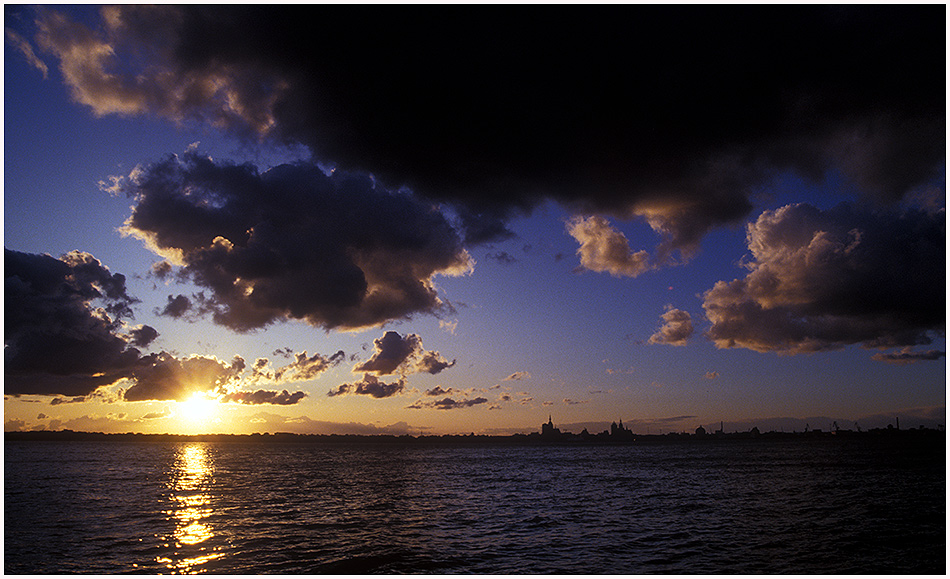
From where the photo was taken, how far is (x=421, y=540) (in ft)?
106

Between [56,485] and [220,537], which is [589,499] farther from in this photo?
[56,485]

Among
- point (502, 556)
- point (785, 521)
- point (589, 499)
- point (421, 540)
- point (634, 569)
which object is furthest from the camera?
point (589, 499)

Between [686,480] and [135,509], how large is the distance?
67.7m

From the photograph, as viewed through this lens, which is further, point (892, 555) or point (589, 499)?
point (589, 499)

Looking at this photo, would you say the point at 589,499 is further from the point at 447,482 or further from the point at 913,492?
the point at 913,492

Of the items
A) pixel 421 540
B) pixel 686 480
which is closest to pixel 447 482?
pixel 686 480

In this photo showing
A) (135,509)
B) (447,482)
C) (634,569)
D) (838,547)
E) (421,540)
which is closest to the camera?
(634,569)

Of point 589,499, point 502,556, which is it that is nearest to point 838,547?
point 502,556

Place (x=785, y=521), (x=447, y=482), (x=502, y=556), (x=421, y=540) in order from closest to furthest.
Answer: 1. (x=502, y=556)
2. (x=421, y=540)
3. (x=785, y=521)
4. (x=447, y=482)

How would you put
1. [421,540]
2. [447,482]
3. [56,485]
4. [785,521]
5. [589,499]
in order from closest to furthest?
[421,540], [785,521], [589,499], [56,485], [447,482]

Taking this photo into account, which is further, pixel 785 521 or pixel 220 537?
pixel 785 521

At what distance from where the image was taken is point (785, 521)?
124ft

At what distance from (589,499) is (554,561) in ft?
87.9

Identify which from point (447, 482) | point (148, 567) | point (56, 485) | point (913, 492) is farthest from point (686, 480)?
point (56, 485)
